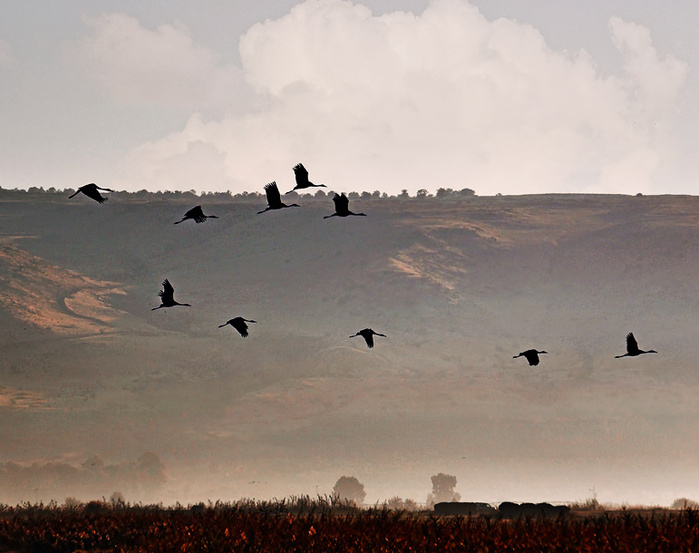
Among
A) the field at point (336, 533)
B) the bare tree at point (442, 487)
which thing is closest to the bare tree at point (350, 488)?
the bare tree at point (442, 487)

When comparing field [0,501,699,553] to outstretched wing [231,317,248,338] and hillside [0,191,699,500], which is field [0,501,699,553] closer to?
outstretched wing [231,317,248,338]

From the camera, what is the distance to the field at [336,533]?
1659 centimetres

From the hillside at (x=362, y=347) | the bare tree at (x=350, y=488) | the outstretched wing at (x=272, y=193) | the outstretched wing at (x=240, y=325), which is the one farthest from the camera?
the hillside at (x=362, y=347)

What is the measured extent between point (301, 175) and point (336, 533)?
23.4ft

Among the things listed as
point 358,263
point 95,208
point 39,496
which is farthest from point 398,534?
point 95,208

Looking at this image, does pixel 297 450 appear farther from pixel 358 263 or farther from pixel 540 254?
pixel 540 254

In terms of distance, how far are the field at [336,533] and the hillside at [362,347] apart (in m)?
47.2

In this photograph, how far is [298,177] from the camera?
16.0 metres

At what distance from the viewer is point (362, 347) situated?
9238cm

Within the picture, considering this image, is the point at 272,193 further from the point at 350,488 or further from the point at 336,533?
the point at 350,488

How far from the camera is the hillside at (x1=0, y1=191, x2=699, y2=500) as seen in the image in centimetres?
7781

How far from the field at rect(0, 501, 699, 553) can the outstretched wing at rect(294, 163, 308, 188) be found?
6.26 m

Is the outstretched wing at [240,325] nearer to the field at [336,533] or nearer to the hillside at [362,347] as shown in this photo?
the field at [336,533]

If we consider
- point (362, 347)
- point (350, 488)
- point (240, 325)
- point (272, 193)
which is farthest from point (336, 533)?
point (362, 347)
